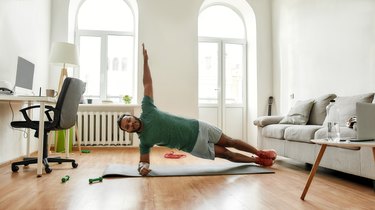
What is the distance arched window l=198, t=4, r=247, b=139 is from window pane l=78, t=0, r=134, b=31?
4.72ft

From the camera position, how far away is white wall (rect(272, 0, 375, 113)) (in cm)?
342

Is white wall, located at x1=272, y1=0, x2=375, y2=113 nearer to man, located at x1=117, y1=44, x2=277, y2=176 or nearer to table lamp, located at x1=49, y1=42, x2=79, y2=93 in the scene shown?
man, located at x1=117, y1=44, x2=277, y2=176

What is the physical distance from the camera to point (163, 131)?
8.66 ft

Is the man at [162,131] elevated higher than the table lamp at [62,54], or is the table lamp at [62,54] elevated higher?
the table lamp at [62,54]

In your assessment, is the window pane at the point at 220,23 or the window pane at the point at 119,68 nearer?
the window pane at the point at 119,68

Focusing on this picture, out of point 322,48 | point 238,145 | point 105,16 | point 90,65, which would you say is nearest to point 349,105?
point 238,145

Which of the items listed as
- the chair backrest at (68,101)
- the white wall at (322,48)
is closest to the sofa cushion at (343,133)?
the white wall at (322,48)

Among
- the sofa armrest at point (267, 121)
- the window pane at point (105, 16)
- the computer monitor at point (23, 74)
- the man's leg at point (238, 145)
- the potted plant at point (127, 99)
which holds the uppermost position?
the window pane at point (105, 16)

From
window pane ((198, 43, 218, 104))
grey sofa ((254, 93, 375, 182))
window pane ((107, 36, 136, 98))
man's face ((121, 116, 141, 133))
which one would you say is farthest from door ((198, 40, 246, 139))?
man's face ((121, 116, 141, 133))

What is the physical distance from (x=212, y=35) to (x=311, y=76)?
7.34ft

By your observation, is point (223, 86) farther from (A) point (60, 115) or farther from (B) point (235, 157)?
(A) point (60, 115)

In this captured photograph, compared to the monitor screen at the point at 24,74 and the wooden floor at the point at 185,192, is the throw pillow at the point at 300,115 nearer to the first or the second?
the wooden floor at the point at 185,192

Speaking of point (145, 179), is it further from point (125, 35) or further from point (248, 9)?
point (248, 9)

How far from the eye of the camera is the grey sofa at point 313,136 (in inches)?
91.8
